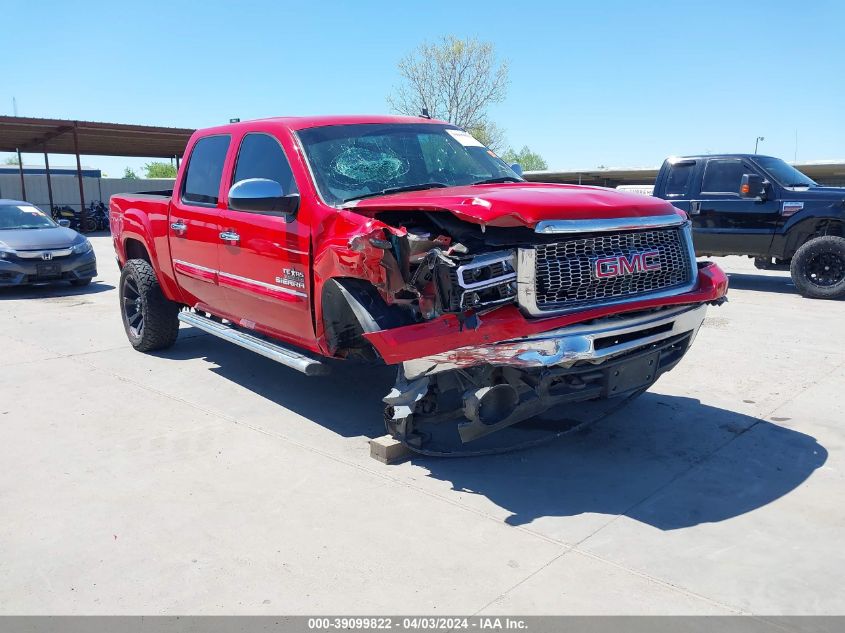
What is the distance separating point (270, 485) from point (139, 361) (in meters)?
3.36

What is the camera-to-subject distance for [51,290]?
11633mm

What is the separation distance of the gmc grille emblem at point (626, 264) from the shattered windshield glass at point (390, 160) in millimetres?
1379

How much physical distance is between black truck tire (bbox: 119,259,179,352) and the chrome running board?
0.64 meters

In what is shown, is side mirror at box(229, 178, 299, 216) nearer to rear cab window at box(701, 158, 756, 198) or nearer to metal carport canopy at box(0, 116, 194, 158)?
rear cab window at box(701, 158, 756, 198)

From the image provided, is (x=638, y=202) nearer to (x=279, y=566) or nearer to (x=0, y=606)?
(x=279, y=566)

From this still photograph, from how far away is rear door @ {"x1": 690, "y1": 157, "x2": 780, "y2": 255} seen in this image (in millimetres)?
10438

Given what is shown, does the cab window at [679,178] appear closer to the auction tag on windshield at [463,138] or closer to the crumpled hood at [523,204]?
the auction tag on windshield at [463,138]

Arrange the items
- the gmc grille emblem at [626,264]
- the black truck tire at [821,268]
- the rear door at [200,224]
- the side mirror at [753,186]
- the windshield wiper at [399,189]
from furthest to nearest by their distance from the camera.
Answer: the side mirror at [753,186] → the black truck tire at [821,268] → the rear door at [200,224] → the windshield wiper at [399,189] → the gmc grille emblem at [626,264]

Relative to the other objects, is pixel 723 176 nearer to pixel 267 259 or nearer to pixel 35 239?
pixel 267 259

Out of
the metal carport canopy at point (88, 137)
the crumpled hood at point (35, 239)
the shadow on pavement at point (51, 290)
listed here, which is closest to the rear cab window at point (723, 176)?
the shadow on pavement at point (51, 290)

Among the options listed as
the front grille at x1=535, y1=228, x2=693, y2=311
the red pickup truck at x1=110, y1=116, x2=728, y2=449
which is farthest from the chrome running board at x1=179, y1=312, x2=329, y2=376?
the front grille at x1=535, y1=228, x2=693, y2=311

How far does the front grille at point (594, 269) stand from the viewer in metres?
3.44

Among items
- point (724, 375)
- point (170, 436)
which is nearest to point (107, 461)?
point (170, 436)

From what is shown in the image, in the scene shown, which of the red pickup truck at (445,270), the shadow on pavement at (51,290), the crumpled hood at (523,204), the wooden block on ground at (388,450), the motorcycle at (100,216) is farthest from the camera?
the motorcycle at (100,216)
